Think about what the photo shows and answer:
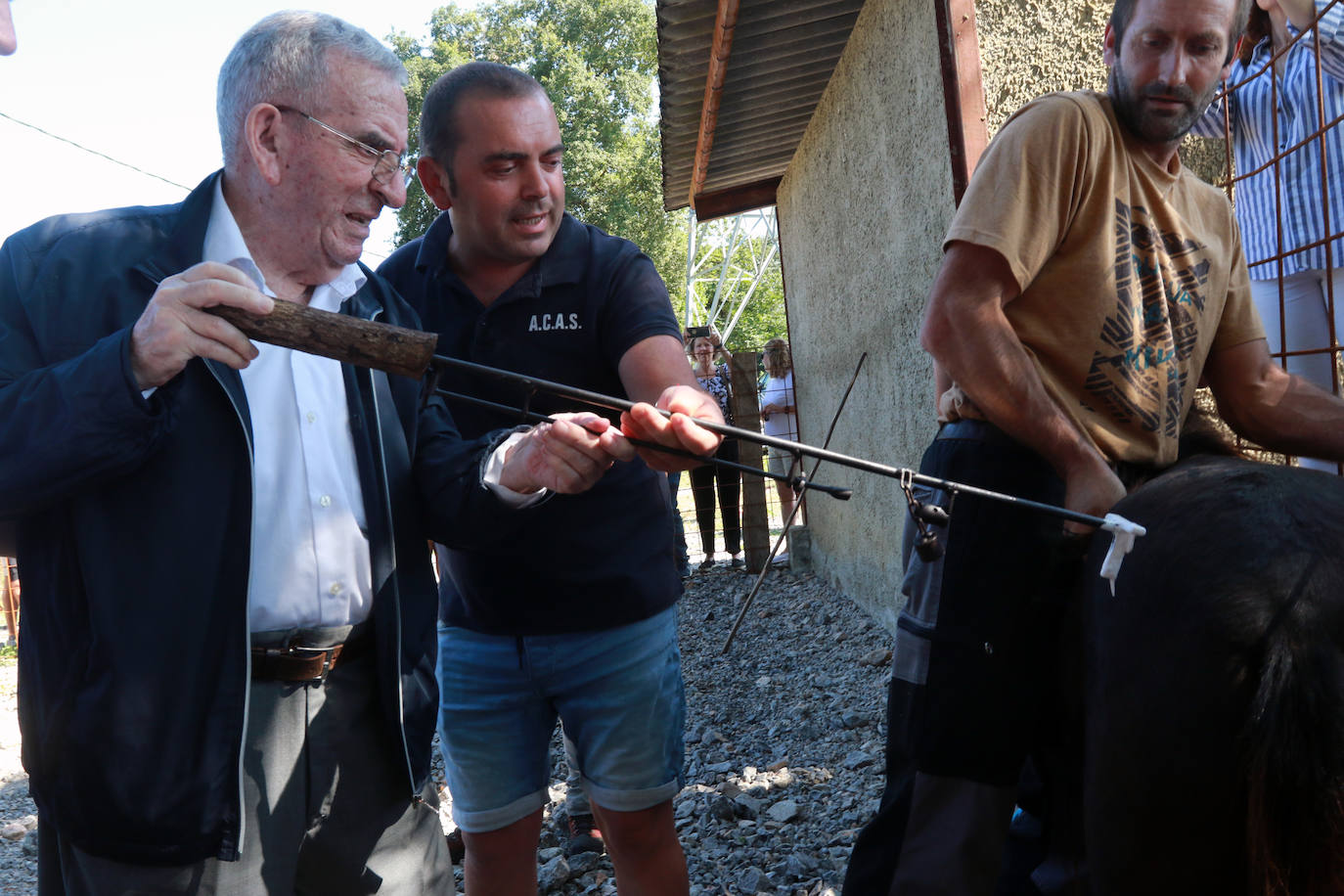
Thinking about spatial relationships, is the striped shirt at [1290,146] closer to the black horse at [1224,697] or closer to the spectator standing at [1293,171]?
the spectator standing at [1293,171]

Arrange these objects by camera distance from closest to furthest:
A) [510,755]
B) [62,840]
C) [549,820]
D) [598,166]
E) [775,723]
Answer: [62,840] < [510,755] < [549,820] < [775,723] < [598,166]

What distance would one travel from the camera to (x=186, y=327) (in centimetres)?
135

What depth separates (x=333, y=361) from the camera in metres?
1.75

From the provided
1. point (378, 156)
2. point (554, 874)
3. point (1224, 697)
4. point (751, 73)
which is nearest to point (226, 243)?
point (378, 156)

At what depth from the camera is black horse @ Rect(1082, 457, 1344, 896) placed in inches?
51.5

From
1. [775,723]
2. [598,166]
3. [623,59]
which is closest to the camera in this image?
[775,723]

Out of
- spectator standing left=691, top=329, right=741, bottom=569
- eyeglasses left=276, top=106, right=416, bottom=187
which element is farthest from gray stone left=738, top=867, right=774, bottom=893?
spectator standing left=691, top=329, right=741, bottom=569

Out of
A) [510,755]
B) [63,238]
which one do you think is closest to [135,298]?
[63,238]

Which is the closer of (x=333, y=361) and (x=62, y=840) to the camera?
(x=62, y=840)

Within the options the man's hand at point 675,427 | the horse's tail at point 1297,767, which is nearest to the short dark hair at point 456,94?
the man's hand at point 675,427

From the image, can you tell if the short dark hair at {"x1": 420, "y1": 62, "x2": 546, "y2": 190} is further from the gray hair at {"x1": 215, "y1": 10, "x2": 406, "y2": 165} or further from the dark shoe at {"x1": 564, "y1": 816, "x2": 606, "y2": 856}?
the dark shoe at {"x1": 564, "y1": 816, "x2": 606, "y2": 856}

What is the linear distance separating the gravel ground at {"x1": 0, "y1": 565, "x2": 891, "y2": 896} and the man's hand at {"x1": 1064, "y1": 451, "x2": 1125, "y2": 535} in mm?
1765

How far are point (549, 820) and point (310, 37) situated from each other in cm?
316

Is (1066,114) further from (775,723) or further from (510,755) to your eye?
(775,723)
